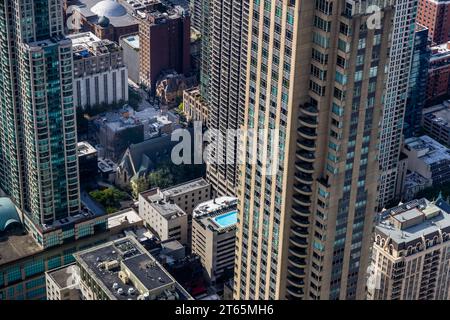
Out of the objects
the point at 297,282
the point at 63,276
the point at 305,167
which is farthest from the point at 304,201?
the point at 63,276

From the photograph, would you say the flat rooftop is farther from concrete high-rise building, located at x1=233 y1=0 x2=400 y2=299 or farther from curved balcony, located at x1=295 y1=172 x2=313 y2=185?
curved balcony, located at x1=295 y1=172 x2=313 y2=185

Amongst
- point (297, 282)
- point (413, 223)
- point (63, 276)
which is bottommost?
point (63, 276)

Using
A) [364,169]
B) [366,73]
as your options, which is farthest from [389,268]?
[366,73]

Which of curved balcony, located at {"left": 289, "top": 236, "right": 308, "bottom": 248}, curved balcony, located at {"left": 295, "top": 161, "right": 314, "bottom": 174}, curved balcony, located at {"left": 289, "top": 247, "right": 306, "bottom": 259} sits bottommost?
curved balcony, located at {"left": 289, "top": 247, "right": 306, "bottom": 259}

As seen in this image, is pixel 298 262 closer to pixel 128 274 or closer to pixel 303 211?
pixel 303 211

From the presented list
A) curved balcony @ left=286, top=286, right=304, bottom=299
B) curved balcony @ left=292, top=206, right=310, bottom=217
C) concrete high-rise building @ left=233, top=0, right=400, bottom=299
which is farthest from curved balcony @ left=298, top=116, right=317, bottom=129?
curved balcony @ left=286, top=286, right=304, bottom=299

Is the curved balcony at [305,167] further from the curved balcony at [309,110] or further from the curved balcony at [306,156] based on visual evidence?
the curved balcony at [309,110]
